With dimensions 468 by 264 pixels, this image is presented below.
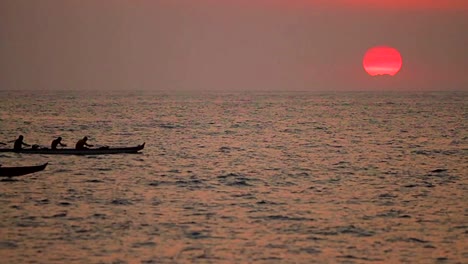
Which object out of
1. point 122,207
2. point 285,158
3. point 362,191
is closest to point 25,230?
point 122,207

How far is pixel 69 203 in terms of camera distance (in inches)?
1222

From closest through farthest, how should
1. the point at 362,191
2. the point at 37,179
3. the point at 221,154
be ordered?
1. the point at 362,191
2. the point at 37,179
3. the point at 221,154

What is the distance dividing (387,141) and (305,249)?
49.0 metres

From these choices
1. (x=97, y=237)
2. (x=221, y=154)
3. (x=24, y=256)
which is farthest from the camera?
(x=221, y=154)

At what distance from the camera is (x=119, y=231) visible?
25.2 metres

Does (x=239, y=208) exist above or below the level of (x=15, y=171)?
below

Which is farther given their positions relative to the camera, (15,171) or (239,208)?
(15,171)

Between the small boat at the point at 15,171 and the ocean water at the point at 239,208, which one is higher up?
the small boat at the point at 15,171

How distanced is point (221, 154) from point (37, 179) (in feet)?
66.2

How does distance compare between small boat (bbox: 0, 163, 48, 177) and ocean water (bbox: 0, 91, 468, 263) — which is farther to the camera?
small boat (bbox: 0, 163, 48, 177)

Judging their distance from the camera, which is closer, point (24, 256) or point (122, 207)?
point (24, 256)

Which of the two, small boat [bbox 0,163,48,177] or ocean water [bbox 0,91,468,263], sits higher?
small boat [bbox 0,163,48,177]

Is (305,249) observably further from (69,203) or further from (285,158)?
(285,158)

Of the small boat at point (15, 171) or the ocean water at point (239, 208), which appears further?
the small boat at point (15, 171)
